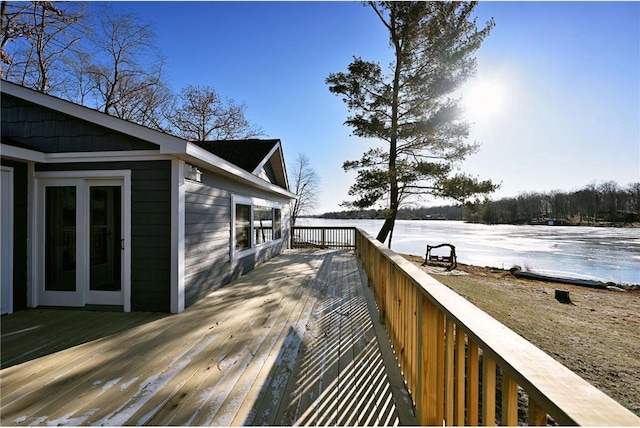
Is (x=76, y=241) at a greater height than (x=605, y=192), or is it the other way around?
(x=605, y=192)

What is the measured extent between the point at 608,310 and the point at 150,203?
9.72 meters

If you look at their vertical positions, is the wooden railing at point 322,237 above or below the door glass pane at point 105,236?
below

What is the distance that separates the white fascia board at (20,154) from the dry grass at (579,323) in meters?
7.34

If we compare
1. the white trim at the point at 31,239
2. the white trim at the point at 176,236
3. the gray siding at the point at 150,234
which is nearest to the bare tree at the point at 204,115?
the white trim at the point at 31,239

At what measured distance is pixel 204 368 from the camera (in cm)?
237

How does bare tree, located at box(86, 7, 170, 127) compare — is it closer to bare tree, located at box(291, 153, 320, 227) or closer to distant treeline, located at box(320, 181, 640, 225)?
bare tree, located at box(291, 153, 320, 227)

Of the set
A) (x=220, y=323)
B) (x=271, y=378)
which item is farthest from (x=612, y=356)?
(x=220, y=323)

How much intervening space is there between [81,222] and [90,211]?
0.18 m

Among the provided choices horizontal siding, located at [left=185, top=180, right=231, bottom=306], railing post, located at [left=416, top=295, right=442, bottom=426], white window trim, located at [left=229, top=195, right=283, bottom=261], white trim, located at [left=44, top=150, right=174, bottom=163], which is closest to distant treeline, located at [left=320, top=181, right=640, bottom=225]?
white window trim, located at [left=229, top=195, right=283, bottom=261]

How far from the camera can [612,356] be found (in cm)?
376

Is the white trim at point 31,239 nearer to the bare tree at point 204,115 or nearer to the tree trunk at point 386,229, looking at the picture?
the tree trunk at point 386,229

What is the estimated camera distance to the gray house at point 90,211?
3.74m

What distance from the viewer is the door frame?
3801mm

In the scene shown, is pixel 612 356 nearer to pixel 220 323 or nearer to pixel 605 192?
pixel 220 323
